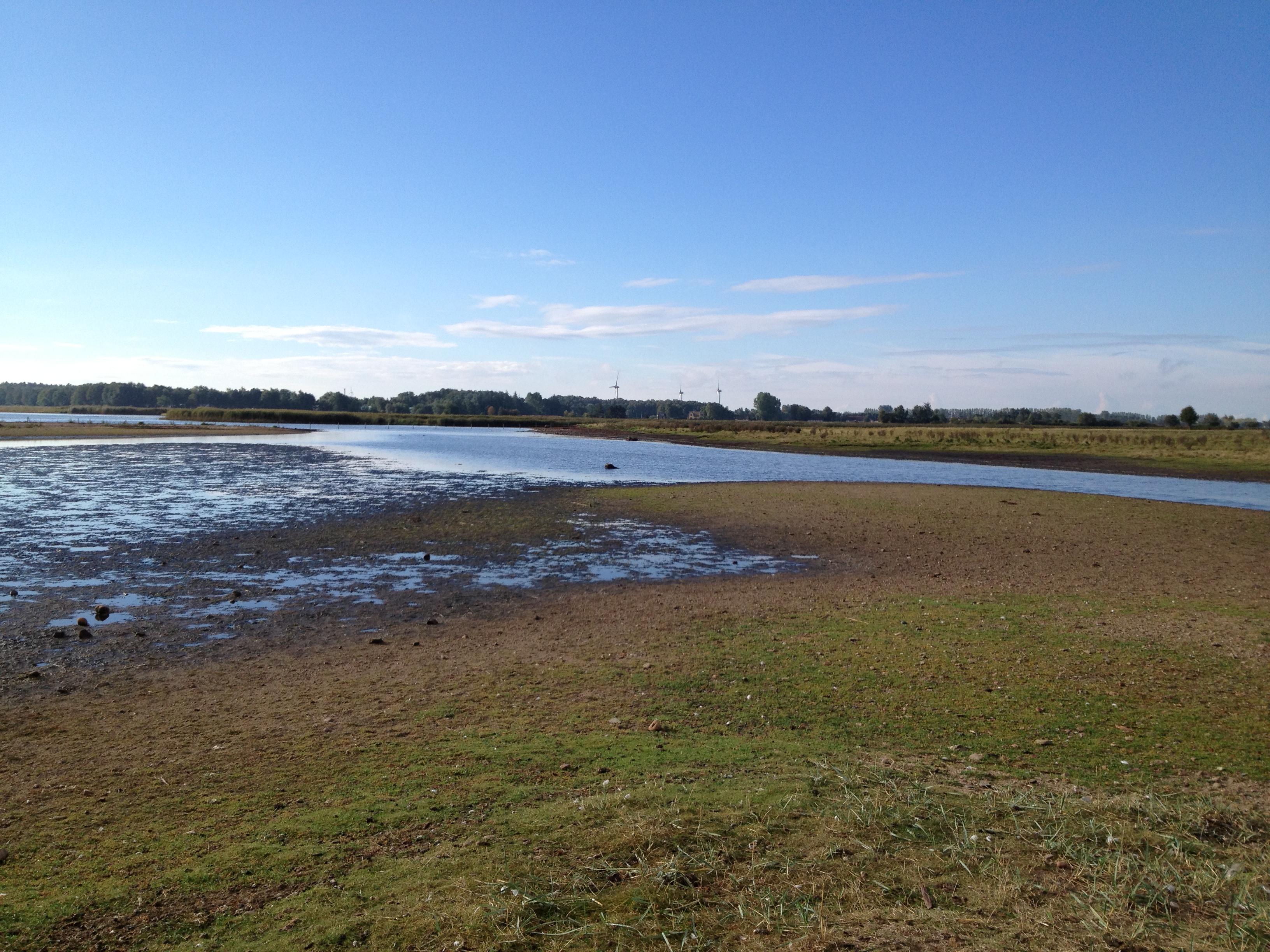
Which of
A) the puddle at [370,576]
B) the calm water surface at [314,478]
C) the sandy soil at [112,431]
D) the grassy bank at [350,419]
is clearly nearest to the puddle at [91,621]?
the puddle at [370,576]

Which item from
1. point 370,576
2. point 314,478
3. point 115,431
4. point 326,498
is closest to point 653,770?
point 370,576

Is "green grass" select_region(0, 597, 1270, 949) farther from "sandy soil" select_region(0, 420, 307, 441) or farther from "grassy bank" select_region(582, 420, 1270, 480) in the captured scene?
"sandy soil" select_region(0, 420, 307, 441)

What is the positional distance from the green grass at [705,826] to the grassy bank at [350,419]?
133 m

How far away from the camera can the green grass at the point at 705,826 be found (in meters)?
4.07

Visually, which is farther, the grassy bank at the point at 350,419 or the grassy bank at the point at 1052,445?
the grassy bank at the point at 350,419

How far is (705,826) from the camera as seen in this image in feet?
16.4

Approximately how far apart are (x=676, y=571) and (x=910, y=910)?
12.5m

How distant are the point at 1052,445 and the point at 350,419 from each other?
130 meters

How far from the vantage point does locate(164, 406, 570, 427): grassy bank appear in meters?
132

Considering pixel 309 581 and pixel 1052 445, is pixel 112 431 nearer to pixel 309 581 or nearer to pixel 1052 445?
pixel 309 581

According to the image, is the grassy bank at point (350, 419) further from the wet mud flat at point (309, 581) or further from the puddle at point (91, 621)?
the puddle at point (91, 621)

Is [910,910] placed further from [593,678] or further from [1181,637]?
[1181,637]

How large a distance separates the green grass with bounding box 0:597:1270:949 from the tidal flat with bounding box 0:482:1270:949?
0.03 metres

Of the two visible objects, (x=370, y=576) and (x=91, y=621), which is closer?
(x=91, y=621)
